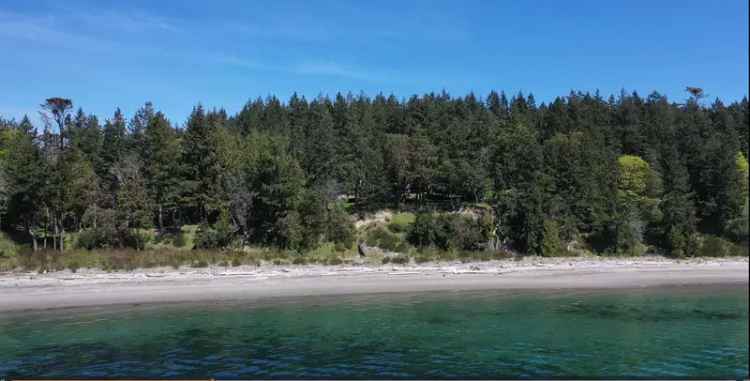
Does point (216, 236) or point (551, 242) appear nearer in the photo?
point (216, 236)

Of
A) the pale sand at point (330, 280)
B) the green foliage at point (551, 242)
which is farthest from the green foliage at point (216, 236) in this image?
the green foliage at point (551, 242)

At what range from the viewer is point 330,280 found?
113ft

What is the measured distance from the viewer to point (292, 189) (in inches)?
1897

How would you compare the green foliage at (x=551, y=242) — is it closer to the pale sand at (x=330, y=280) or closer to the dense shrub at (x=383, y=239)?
the pale sand at (x=330, y=280)

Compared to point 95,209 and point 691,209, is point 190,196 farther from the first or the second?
point 691,209

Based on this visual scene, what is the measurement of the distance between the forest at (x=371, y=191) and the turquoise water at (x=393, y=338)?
17422mm

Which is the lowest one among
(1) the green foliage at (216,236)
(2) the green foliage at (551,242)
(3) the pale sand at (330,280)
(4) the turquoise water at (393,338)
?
(4) the turquoise water at (393,338)

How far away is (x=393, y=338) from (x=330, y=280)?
47.9ft

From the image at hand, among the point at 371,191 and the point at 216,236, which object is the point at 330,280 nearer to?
the point at 216,236

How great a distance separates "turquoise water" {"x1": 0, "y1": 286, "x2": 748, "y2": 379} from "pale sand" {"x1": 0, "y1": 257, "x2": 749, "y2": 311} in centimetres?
232

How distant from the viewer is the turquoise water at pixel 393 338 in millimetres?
15555

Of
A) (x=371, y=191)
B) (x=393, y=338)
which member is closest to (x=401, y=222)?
(x=371, y=191)

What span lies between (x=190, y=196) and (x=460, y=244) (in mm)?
24971

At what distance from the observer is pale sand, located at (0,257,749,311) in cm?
2944
